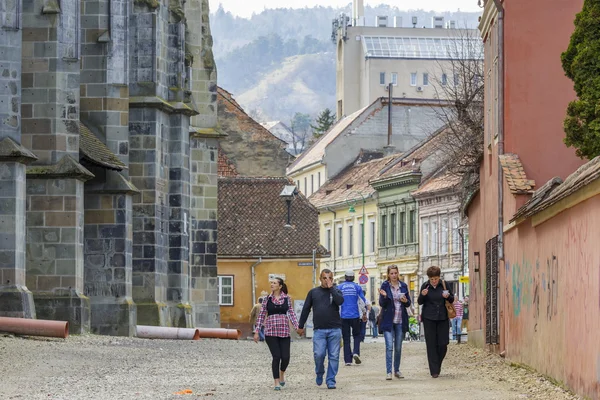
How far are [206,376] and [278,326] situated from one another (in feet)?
9.48

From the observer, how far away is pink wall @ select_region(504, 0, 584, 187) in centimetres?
2977

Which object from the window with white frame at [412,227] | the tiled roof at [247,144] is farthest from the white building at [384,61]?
the tiled roof at [247,144]

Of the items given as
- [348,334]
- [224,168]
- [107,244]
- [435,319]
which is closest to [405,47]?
[224,168]

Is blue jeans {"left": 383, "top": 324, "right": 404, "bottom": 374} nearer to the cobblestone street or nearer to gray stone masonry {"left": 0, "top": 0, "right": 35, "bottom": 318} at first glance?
the cobblestone street

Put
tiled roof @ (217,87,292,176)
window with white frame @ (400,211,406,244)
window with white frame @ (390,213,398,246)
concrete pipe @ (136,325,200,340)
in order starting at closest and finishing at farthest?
concrete pipe @ (136,325,200,340) → tiled roof @ (217,87,292,176) → window with white frame @ (400,211,406,244) → window with white frame @ (390,213,398,246)

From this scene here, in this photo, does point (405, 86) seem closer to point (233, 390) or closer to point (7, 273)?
point (7, 273)

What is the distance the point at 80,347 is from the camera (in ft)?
96.5

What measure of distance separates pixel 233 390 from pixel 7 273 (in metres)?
10.8

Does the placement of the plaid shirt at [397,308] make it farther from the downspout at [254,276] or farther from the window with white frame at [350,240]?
the window with white frame at [350,240]

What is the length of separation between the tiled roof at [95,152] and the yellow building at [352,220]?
4899 cm

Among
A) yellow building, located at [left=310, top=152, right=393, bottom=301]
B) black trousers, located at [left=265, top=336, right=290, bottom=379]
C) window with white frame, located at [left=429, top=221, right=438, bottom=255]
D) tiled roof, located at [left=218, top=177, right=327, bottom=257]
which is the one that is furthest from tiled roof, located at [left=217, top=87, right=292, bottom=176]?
black trousers, located at [left=265, top=336, right=290, bottom=379]

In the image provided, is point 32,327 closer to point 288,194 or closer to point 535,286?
point 535,286

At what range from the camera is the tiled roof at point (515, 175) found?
28062 mm

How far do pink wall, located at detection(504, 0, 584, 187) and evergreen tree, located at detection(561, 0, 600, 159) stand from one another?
460 centimetres
